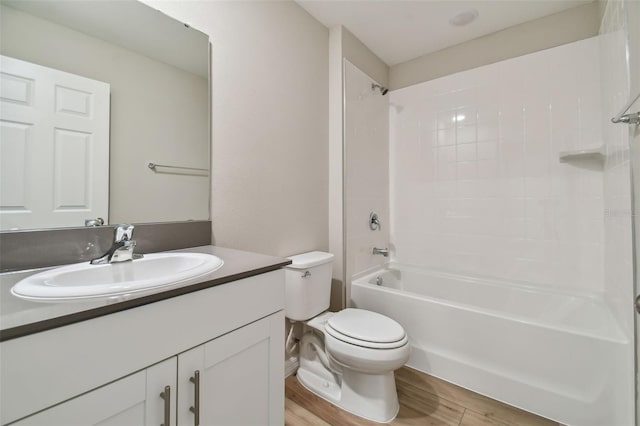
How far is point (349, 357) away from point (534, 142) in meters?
1.94

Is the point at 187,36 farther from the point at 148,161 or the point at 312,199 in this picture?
the point at 312,199

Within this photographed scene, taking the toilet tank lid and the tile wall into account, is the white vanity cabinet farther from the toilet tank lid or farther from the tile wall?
the tile wall

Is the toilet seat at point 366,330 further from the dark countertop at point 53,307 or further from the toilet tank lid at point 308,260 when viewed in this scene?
the dark countertop at point 53,307

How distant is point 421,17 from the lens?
1854 millimetres

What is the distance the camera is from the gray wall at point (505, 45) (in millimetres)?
1758

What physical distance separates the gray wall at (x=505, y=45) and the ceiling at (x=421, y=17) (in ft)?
0.16

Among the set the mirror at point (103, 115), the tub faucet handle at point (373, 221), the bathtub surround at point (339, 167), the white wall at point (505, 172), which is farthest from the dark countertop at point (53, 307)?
the white wall at point (505, 172)

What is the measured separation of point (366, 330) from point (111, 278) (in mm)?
1113

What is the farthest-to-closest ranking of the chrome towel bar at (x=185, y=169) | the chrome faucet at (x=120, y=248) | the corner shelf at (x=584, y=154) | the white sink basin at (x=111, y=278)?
1. the corner shelf at (x=584, y=154)
2. the chrome towel bar at (x=185, y=169)
3. the chrome faucet at (x=120, y=248)
4. the white sink basin at (x=111, y=278)

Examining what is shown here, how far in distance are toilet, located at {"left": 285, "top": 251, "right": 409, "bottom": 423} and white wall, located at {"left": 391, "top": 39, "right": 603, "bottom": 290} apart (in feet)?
3.72

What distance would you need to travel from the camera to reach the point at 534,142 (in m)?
1.89

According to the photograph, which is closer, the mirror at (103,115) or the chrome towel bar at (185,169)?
the mirror at (103,115)

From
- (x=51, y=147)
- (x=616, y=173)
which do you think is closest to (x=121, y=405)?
(x=51, y=147)

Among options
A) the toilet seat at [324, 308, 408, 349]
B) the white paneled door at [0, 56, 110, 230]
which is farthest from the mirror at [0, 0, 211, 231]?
the toilet seat at [324, 308, 408, 349]
